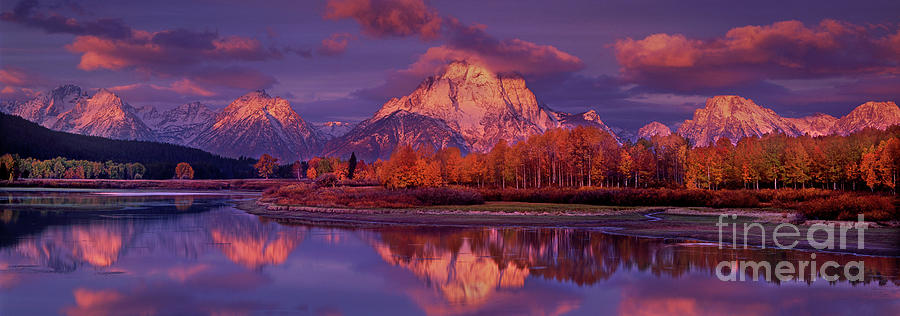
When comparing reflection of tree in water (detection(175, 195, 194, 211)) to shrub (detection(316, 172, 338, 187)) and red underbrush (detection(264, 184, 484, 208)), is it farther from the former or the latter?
shrub (detection(316, 172, 338, 187))

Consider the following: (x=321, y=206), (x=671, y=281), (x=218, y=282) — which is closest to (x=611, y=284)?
(x=671, y=281)

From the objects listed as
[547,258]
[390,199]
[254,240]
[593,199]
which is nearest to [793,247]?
[547,258]

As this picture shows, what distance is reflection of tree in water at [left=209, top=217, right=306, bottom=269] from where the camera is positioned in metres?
33.0

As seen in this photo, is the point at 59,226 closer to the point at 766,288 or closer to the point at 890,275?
the point at 766,288

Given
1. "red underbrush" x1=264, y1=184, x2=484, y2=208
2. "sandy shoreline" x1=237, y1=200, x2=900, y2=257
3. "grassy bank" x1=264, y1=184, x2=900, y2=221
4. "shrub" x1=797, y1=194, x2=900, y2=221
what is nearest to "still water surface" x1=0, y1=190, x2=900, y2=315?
"sandy shoreline" x1=237, y1=200, x2=900, y2=257

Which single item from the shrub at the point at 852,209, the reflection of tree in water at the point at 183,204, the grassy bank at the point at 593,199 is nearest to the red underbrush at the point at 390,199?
the grassy bank at the point at 593,199

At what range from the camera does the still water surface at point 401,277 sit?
820 inches

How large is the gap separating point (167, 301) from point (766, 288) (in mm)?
20759

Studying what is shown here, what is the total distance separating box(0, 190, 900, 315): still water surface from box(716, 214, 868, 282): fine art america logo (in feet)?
2.70

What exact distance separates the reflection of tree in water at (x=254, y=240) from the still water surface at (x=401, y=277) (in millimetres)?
162

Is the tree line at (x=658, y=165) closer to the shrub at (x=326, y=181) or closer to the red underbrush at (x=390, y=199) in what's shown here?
the shrub at (x=326, y=181)

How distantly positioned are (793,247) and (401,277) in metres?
21.0

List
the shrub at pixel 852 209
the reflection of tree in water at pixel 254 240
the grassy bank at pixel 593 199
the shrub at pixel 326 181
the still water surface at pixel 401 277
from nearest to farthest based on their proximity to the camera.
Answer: the still water surface at pixel 401 277 → the reflection of tree in water at pixel 254 240 → the shrub at pixel 852 209 → the grassy bank at pixel 593 199 → the shrub at pixel 326 181

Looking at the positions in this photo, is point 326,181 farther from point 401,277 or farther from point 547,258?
point 401,277
